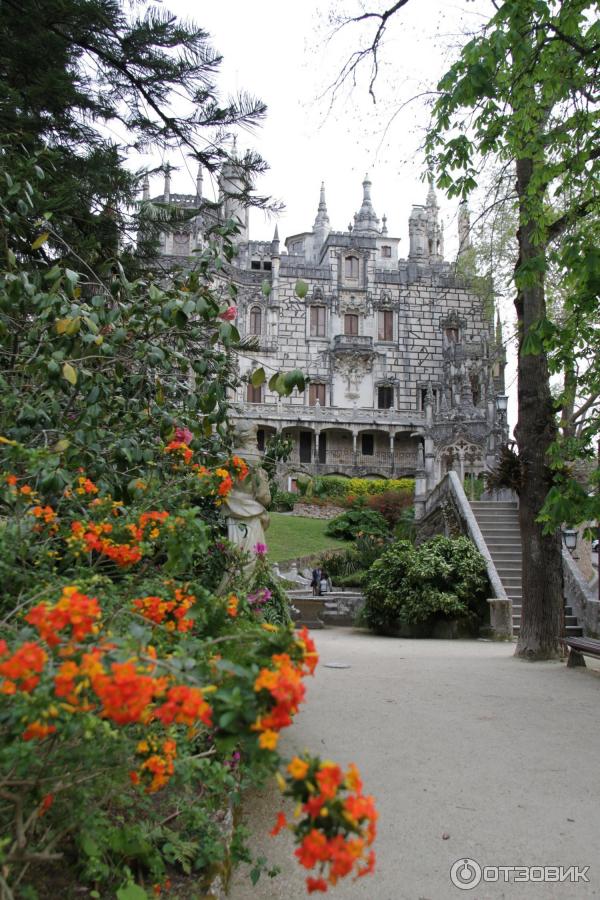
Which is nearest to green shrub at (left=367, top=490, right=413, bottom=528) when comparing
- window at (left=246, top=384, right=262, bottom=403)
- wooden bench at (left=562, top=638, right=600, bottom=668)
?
window at (left=246, top=384, right=262, bottom=403)

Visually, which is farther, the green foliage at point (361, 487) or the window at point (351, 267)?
the window at point (351, 267)

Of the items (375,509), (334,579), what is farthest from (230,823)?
(375,509)

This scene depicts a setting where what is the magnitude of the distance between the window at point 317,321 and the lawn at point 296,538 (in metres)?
15.6

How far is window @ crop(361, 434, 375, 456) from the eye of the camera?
42.5 meters

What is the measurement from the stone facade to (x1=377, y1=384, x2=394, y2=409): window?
6cm

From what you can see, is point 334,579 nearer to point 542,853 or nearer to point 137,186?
point 137,186

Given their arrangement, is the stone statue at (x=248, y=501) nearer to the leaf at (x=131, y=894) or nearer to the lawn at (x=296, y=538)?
the leaf at (x=131, y=894)

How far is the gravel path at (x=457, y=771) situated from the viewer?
127 inches

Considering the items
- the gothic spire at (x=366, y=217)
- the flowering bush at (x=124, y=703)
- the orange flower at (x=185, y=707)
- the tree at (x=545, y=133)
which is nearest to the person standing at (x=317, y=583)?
the tree at (x=545, y=133)

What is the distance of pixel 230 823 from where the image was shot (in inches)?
127

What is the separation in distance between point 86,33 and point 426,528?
693 inches

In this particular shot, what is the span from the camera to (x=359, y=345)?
42.9 m

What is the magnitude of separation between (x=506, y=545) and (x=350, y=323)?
1214 inches

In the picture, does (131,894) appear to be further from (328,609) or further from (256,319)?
(256,319)
